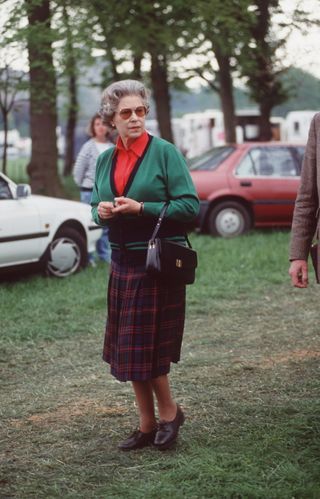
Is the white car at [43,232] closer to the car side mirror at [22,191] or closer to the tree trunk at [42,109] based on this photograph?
the car side mirror at [22,191]

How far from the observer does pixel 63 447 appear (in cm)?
483

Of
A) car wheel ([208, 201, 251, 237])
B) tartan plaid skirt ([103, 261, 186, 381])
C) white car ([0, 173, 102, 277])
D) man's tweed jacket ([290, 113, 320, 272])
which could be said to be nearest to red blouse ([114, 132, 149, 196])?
tartan plaid skirt ([103, 261, 186, 381])

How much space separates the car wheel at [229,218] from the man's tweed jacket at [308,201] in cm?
1010

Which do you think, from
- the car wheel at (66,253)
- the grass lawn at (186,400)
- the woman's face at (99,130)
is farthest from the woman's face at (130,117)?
the woman's face at (99,130)

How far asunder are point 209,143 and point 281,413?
4796cm

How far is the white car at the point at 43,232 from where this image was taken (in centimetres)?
991

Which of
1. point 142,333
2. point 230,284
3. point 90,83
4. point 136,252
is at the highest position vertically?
point 90,83

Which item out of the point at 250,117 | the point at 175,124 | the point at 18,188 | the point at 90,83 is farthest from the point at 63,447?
the point at 175,124

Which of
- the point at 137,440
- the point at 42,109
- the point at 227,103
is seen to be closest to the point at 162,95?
the point at 227,103

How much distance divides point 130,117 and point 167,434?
159cm

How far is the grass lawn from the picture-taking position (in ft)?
13.7

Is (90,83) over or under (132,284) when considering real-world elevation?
over

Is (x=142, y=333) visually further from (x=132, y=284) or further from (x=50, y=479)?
(x=50, y=479)

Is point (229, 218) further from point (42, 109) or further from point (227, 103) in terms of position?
point (227, 103)
